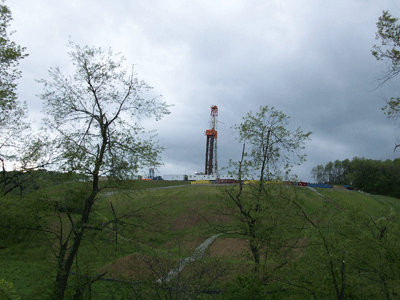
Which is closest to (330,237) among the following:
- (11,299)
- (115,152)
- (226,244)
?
(115,152)

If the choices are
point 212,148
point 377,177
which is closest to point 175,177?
point 212,148

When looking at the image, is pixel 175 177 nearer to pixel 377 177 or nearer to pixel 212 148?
pixel 212 148

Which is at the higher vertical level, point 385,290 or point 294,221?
point 294,221

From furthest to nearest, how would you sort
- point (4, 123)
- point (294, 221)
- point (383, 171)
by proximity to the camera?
point (383, 171)
point (4, 123)
point (294, 221)

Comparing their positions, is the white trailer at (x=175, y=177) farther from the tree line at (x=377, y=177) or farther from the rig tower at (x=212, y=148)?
the tree line at (x=377, y=177)

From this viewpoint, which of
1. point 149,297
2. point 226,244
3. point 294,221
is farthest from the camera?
point 226,244

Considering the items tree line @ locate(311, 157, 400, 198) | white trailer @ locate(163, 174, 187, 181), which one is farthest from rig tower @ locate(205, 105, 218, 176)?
tree line @ locate(311, 157, 400, 198)

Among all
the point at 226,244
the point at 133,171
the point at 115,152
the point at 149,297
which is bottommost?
the point at 226,244

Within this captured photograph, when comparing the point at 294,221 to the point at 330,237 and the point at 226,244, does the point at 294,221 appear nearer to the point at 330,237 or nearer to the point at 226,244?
the point at 330,237

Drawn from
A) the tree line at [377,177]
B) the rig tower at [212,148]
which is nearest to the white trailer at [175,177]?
the rig tower at [212,148]

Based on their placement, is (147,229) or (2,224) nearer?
(147,229)

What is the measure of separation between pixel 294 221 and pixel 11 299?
7.70 metres

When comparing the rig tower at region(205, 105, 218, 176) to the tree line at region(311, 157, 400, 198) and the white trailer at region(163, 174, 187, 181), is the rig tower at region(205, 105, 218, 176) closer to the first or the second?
the white trailer at region(163, 174, 187, 181)

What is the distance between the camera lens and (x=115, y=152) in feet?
28.1
